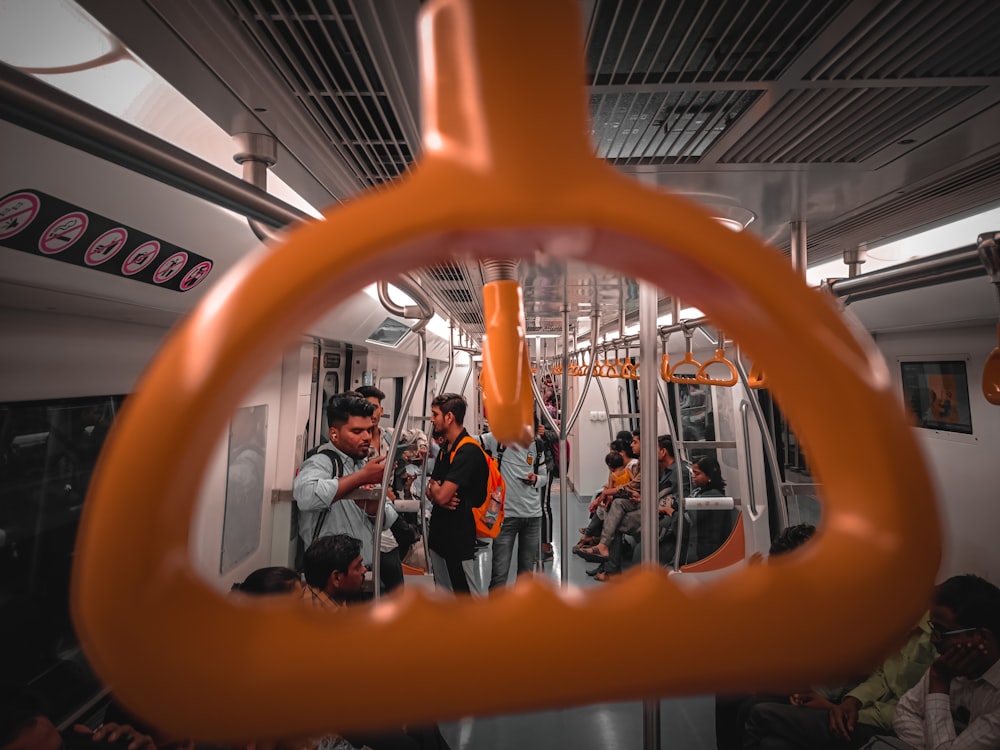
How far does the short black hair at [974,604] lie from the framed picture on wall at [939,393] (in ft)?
3.72

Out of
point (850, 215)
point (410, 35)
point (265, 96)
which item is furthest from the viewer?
Answer: point (850, 215)

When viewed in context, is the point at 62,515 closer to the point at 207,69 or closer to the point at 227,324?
the point at 207,69

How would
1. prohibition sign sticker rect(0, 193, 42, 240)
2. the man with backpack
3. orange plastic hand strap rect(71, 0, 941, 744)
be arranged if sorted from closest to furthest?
orange plastic hand strap rect(71, 0, 941, 744) → prohibition sign sticker rect(0, 193, 42, 240) → the man with backpack

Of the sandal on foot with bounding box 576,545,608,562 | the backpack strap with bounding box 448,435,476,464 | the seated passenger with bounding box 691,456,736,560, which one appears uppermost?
the backpack strap with bounding box 448,435,476,464

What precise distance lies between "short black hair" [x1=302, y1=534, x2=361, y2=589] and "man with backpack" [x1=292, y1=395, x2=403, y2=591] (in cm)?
35

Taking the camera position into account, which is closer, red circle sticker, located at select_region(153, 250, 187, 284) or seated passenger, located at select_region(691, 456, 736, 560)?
red circle sticker, located at select_region(153, 250, 187, 284)

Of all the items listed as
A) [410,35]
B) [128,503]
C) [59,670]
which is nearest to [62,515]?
[59,670]

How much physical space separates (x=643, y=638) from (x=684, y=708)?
11.1 feet

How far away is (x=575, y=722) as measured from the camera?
254cm

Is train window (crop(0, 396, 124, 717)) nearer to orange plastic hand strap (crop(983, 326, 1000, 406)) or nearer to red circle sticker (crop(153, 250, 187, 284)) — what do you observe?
red circle sticker (crop(153, 250, 187, 284))

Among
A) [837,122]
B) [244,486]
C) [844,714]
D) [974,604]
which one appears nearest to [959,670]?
[974,604]

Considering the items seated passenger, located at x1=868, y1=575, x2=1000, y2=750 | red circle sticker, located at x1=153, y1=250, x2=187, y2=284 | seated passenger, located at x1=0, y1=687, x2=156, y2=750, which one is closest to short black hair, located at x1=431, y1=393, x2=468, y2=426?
red circle sticker, located at x1=153, y1=250, x2=187, y2=284

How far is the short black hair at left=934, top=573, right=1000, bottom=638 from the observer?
5.72 feet

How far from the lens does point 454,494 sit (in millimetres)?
2561
